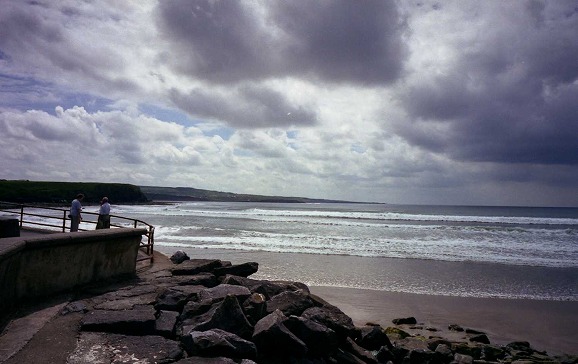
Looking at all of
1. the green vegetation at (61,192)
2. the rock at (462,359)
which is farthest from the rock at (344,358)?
the green vegetation at (61,192)

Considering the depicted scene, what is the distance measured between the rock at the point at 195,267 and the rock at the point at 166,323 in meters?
3.06

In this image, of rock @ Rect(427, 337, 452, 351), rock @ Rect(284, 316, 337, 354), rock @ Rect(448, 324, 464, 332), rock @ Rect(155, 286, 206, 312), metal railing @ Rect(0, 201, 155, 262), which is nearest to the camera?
rock @ Rect(284, 316, 337, 354)

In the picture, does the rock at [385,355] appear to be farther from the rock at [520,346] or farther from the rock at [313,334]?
the rock at [520,346]

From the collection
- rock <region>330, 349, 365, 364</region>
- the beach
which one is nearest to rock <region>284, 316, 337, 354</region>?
rock <region>330, 349, 365, 364</region>

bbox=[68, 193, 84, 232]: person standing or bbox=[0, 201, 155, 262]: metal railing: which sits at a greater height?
bbox=[68, 193, 84, 232]: person standing

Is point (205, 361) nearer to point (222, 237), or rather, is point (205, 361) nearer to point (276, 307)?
point (276, 307)

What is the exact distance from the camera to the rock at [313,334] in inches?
235

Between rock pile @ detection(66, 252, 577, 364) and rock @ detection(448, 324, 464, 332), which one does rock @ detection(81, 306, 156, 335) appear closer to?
rock pile @ detection(66, 252, 577, 364)

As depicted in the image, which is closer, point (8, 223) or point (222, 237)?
point (8, 223)

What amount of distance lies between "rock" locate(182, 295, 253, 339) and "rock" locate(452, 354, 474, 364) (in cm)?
392

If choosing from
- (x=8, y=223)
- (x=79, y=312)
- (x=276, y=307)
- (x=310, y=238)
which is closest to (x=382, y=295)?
(x=276, y=307)

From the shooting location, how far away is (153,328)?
559 cm

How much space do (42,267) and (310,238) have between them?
21946 mm

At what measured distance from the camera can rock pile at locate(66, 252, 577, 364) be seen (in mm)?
4922
